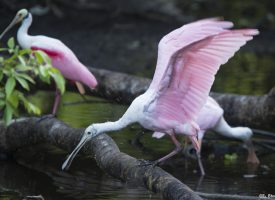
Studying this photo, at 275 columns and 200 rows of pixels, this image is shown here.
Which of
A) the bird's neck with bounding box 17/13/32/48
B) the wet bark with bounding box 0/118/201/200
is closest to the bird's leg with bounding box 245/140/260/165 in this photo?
the wet bark with bounding box 0/118/201/200

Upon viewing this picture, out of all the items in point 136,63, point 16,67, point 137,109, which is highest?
point 16,67

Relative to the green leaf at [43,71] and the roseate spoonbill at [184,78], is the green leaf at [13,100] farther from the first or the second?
the roseate spoonbill at [184,78]

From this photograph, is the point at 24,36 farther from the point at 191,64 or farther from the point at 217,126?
the point at 191,64

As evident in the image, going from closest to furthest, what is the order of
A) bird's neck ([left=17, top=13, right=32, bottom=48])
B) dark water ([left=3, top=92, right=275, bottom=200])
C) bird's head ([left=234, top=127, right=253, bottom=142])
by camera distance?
dark water ([left=3, top=92, right=275, bottom=200]) → bird's head ([left=234, top=127, right=253, bottom=142]) → bird's neck ([left=17, top=13, right=32, bottom=48])

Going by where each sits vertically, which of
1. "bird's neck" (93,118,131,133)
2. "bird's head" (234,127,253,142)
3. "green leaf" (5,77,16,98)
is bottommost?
"bird's head" (234,127,253,142)

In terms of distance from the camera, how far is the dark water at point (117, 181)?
293 inches

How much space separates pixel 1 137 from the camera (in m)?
8.44

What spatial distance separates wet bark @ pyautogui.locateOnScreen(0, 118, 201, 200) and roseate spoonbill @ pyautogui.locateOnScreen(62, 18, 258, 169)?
219 mm

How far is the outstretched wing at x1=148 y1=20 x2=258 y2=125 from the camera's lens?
575cm

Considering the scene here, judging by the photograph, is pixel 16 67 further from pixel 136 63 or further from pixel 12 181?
pixel 136 63

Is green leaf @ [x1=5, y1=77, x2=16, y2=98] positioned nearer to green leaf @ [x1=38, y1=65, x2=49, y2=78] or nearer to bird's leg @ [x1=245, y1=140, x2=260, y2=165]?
green leaf @ [x1=38, y1=65, x2=49, y2=78]

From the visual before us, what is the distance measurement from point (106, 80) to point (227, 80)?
14.3 ft

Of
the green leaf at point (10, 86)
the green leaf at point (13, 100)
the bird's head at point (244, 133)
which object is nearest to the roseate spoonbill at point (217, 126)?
the bird's head at point (244, 133)

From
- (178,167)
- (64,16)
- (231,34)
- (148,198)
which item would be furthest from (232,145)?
(64,16)
